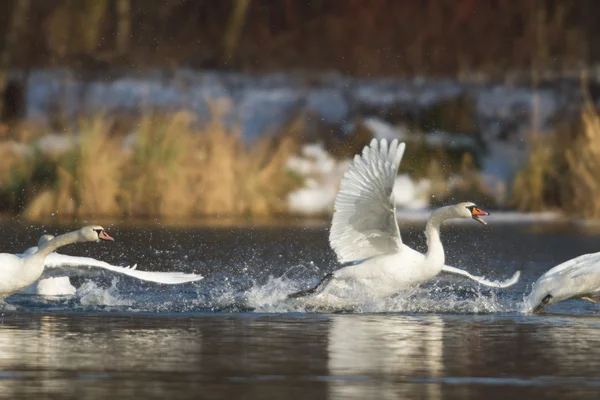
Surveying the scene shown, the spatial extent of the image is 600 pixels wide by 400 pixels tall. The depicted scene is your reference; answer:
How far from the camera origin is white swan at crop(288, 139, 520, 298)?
14.8 metres

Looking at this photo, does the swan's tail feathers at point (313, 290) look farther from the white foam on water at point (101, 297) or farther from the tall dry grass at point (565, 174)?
the tall dry grass at point (565, 174)

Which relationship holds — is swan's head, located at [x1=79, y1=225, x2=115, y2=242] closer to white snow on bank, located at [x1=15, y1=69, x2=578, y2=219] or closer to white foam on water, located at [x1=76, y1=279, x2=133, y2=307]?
white foam on water, located at [x1=76, y1=279, x2=133, y2=307]

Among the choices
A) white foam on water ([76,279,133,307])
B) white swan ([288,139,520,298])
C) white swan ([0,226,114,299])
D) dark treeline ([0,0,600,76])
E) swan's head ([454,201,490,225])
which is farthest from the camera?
dark treeline ([0,0,600,76])

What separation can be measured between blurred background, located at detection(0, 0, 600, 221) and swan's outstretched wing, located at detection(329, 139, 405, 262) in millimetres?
10757

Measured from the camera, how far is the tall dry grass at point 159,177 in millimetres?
25750

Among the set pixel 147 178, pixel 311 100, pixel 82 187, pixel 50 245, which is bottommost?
pixel 50 245

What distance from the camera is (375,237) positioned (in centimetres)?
1520

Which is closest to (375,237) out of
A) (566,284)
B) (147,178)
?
(566,284)

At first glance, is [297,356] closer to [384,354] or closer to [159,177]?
[384,354]

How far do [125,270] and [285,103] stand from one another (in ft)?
65.7

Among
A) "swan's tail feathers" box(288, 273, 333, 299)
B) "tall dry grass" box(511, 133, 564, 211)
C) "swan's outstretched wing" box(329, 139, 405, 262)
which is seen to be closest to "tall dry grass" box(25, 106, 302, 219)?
"tall dry grass" box(511, 133, 564, 211)

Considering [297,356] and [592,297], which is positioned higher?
[592,297]

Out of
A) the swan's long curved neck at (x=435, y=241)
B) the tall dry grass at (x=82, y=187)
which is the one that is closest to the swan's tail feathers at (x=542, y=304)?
the swan's long curved neck at (x=435, y=241)

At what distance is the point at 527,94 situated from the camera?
3516 centimetres
